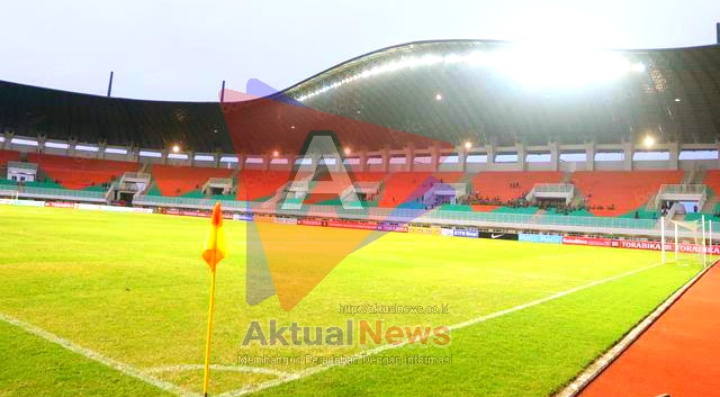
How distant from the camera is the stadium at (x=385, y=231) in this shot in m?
5.48

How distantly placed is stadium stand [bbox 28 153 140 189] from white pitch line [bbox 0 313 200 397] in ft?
229

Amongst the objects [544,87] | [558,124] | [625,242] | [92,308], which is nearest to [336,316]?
[92,308]

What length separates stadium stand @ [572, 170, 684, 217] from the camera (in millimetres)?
A: 44062

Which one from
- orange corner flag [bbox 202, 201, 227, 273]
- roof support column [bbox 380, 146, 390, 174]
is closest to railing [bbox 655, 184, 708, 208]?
roof support column [bbox 380, 146, 390, 174]

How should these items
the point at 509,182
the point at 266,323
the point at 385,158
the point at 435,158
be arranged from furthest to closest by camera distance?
the point at 385,158, the point at 435,158, the point at 509,182, the point at 266,323

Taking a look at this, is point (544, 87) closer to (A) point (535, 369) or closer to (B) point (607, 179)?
(B) point (607, 179)

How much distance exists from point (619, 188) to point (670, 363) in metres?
47.4

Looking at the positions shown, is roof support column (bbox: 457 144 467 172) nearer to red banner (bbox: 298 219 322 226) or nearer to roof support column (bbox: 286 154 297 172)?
red banner (bbox: 298 219 322 226)

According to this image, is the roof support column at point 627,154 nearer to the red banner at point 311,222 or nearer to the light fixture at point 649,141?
the light fixture at point 649,141

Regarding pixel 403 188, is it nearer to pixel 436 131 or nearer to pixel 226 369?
pixel 436 131

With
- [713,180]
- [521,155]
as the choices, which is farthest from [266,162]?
[713,180]

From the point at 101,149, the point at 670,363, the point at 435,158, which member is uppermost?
the point at 101,149

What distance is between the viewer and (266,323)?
7223mm

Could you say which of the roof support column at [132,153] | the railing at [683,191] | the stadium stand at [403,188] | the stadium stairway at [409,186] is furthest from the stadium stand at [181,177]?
the railing at [683,191]
